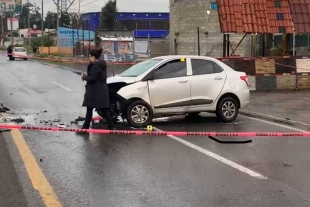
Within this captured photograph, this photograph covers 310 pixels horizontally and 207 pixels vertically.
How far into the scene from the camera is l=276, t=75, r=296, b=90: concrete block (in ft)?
59.7

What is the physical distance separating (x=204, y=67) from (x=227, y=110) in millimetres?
1184

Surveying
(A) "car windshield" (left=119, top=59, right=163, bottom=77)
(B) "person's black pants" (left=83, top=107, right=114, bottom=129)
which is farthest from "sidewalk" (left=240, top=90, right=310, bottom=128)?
(B) "person's black pants" (left=83, top=107, right=114, bottom=129)

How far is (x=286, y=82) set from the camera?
720 inches

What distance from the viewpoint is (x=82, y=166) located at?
714 cm

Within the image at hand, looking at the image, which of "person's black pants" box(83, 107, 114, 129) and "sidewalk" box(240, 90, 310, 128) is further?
"sidewalk" box(240, 90, 310, 128)

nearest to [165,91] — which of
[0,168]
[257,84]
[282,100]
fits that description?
[0,168]

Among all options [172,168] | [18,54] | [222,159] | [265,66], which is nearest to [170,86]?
[222,159]

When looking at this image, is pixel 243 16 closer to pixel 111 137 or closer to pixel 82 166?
pixel 111 137

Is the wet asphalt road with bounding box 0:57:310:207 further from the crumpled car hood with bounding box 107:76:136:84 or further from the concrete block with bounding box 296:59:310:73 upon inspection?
the concrete block with bounding box 296:59:310:73

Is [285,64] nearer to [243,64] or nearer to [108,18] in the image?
[243,64]

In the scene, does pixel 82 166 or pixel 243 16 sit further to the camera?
pixel 243 16

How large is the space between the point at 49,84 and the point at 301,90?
10.8 m

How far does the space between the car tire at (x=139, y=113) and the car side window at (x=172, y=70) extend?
2.48 feet

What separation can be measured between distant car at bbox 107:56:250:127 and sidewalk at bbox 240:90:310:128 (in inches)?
57.4
